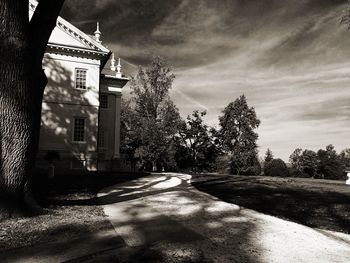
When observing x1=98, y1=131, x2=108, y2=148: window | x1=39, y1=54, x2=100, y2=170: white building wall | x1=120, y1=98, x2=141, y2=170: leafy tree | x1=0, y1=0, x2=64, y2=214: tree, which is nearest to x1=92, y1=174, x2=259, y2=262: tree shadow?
x1=0, y1=0, x2=64, y2=214: tree

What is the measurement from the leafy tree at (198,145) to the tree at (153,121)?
6297 millimetres

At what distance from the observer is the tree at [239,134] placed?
2111 inches

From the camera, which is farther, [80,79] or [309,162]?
[309,162]

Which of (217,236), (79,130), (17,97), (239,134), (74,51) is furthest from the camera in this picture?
(239,134)

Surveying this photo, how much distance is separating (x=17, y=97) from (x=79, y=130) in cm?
2086

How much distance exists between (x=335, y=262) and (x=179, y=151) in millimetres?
41286

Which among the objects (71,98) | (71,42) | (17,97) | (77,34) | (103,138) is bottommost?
(17,97)

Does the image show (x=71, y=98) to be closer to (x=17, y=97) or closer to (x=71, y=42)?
(x=71, y=42)

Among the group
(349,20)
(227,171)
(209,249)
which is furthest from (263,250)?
(227,171)

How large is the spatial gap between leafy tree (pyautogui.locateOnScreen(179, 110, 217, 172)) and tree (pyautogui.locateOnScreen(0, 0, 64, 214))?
130 ft

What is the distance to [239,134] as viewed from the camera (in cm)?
5647

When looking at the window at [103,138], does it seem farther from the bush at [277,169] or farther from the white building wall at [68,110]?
the bush at [277,169]

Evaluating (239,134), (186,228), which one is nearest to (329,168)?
(239,134)

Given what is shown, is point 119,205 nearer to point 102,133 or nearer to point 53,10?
point 53,10
